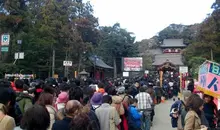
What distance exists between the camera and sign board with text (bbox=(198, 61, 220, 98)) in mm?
→ 5859

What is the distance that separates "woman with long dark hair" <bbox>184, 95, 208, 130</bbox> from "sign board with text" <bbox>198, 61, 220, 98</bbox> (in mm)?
1255

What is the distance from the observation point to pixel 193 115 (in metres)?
4.57

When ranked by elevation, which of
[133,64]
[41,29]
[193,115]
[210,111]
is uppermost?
[41,29]

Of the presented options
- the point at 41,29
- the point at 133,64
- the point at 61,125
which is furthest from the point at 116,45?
the point at 61,125

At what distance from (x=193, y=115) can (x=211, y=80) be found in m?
1.55

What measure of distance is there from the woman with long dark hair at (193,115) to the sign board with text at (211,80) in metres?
1.26

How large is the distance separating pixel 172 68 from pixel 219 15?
18.6 m

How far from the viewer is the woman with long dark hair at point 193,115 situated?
14.9ft

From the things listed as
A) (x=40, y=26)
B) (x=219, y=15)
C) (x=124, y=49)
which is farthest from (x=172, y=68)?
(x=40, y=26)

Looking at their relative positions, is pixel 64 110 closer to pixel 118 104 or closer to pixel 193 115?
pixel 193 115

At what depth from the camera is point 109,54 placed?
5162 centimetres

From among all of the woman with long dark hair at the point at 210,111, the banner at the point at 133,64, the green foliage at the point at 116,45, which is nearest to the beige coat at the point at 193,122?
the woman with long dark hair at the point at 210,111

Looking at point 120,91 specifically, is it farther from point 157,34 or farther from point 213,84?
point 157,34

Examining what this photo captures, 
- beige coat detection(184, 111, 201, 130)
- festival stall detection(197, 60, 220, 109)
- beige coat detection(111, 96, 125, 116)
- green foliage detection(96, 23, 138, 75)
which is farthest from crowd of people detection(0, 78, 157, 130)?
green foliage detection(96, 23, 138, 75)
